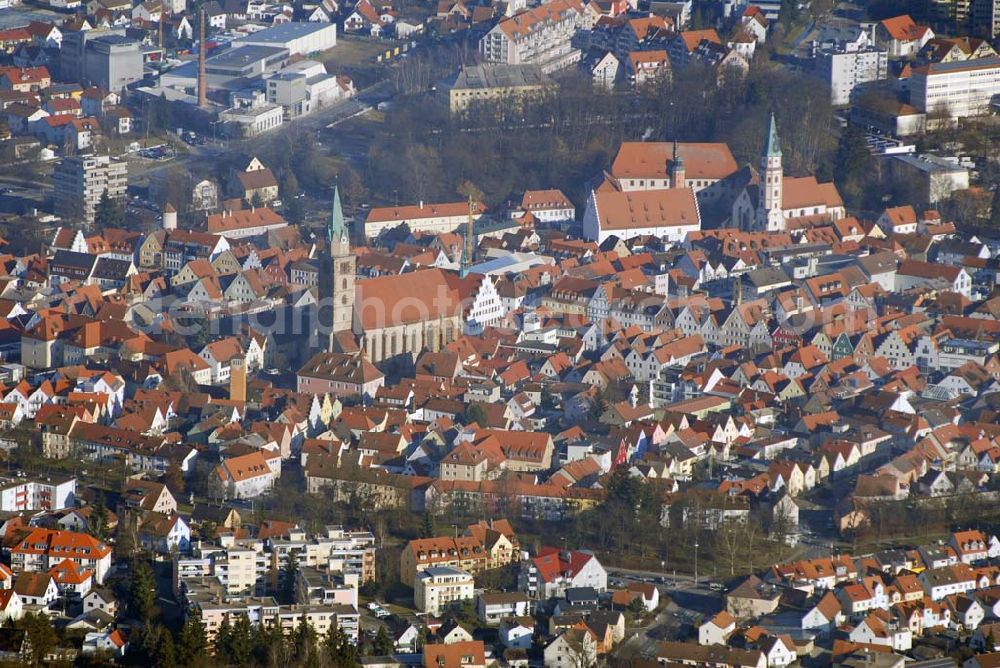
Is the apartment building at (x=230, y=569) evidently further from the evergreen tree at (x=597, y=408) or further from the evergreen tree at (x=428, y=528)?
the evergreen tree at (x=597, y=408)

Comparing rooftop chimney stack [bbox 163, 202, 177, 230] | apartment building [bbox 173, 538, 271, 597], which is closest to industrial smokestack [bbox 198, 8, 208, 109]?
rooftop chimney stack [bbox 163, 202, 177, 230]

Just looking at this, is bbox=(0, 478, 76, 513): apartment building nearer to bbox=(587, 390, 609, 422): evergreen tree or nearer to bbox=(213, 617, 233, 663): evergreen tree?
bbox=(213, 617, 233, 663): evergreen tree

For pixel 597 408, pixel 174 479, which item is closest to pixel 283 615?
pixel 174 479

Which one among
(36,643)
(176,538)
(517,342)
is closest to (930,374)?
(517,342)

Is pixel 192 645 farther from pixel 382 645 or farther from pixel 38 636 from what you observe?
pixel 382 645

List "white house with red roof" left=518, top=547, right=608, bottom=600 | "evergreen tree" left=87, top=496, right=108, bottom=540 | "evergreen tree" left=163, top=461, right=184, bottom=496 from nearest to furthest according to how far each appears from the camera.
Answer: "white house with red roof" left=518, top=547, right=608, bottom=600
"evergreen tree" left=87, top=496, right=108, bottom=540
"evergreen tree" left=163, top=461, right=184, bottom=496

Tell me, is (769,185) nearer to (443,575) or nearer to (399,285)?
(399,285)
